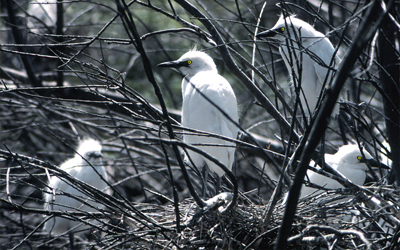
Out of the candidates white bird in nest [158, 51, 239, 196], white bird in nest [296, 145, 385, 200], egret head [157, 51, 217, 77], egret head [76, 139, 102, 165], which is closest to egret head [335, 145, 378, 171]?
white bird in nest [296, 145, 385, 200]

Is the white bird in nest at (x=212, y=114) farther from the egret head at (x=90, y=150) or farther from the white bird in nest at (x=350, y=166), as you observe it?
the egret head at (x=90, y=150)

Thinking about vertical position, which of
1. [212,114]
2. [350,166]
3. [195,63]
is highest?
[195,63]

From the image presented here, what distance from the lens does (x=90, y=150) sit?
421 centimetres

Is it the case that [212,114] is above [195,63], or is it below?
below

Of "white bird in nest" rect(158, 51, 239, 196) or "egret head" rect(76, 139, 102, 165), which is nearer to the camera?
"white bird in nest" rect(158, 51, 239, 196)

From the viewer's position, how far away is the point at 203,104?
110 inches

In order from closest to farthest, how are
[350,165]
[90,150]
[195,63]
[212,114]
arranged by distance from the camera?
1. [212,114]
2. [195,63]
3. [350,165]
4. [90,150]

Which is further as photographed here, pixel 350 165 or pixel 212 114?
pixel 350 165

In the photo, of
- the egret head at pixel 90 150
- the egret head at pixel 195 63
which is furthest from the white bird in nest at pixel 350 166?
the egret head at pixel 90 150

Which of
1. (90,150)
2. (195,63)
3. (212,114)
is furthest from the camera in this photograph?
(90,150)

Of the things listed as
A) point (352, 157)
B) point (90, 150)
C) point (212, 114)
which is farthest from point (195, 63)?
point (90, 150)

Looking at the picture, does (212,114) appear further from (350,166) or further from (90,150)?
(90,150)

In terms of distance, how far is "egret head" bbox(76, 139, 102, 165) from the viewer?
416 cm

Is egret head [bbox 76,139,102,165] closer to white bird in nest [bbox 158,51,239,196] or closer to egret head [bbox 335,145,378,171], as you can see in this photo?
white bird in nest [bbox 158,51,239,196]
